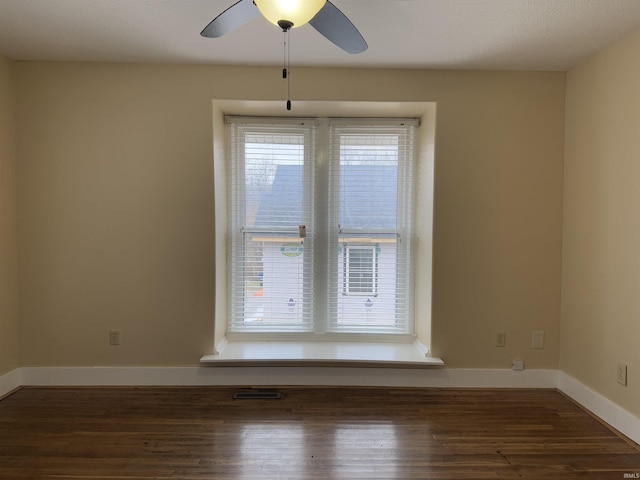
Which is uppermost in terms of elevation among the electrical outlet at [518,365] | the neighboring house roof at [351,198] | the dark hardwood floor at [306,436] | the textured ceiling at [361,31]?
the textured ceiling at [361,31]

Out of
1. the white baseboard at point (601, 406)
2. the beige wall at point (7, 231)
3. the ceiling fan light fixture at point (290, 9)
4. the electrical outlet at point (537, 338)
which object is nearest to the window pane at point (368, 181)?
the electrical outlet at point (537, 338)

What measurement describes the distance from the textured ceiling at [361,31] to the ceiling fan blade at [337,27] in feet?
1.07

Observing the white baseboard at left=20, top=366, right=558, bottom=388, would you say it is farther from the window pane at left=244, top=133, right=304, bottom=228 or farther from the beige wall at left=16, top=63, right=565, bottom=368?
the window pane at left=244, top=133, right=304, bottom=228

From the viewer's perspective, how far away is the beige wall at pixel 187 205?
243 cm

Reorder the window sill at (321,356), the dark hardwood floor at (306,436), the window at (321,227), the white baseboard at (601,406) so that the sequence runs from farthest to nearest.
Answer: the window at (321,227)
the window sill at (321,356)
the white baseboard at (601,406)
the dark hardwood floor at (306,436)

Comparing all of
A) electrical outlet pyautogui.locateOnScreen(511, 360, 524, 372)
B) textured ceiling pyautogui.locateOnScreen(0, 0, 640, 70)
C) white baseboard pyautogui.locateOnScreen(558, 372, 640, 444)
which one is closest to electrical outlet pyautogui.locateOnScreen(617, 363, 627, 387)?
white baseboard pyautogui.locateOnScreen(558, 372, 640, 444)

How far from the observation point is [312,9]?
1.25 m

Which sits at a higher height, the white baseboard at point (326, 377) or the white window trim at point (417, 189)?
the white window trim at point (417, 189)

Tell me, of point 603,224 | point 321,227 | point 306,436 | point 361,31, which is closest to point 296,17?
point 361,31

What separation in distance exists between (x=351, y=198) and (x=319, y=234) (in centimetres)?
41

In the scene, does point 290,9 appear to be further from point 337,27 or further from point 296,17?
point 337,27

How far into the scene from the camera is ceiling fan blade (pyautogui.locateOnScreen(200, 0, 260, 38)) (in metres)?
1.40

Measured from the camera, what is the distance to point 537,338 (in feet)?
8.18

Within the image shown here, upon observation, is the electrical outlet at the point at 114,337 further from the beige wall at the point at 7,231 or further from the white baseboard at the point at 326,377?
the beige wall at the point at 7,231
